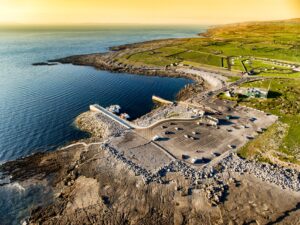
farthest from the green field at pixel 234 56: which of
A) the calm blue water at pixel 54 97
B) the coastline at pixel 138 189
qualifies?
the coastline at pixel 138 189

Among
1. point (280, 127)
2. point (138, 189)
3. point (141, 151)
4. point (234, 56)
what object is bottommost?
point (138, 189)

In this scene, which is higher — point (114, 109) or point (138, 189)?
point (138, 189)

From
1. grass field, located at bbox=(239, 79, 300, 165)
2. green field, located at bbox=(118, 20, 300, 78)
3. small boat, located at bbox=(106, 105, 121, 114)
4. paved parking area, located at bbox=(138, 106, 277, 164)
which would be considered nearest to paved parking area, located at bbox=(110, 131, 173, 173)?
paved parking area, located at bbox=(138, 106, 277, 164)

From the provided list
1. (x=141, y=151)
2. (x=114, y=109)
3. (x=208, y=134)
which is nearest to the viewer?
(x=141, y=151)

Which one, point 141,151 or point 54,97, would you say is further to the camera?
point 54,97

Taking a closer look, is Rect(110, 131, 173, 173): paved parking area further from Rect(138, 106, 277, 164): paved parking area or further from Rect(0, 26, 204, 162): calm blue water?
Rect(0, 26, 204, 162): calm blue water

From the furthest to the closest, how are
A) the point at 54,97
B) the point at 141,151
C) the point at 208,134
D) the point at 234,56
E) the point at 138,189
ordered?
1. the point at 234,56
2. the point at 54,97
3. the point at 208,134
4. the point at 141,151
5. the point at 138,189

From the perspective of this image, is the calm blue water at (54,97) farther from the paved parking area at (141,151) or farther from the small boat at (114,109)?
the paved parking area at (141,151)

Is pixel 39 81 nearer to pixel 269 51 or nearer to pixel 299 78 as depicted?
pixel 299 78

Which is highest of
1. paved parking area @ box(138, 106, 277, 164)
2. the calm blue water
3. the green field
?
the green field

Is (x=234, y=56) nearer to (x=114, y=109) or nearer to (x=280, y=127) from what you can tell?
(x=280, y=127)

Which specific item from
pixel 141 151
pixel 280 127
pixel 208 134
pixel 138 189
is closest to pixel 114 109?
pixel 141 151

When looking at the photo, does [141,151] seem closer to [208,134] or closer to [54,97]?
[208,134]
